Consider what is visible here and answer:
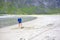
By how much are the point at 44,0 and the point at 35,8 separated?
0.14 metres

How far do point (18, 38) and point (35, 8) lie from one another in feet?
1.31

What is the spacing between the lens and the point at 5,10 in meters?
1.74

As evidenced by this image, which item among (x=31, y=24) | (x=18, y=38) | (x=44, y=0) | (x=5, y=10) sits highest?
(x=44, y=0)

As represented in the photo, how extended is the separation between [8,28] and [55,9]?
1.92 ft

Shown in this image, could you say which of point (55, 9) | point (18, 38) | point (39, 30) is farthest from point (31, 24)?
point (55, 9)

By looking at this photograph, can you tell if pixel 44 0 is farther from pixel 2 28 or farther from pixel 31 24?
pixel 2 28

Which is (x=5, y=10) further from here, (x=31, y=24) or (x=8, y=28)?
(x=31, y=24)

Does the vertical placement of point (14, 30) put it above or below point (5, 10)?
below

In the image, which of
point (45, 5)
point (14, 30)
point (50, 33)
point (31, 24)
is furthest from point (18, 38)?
point (45, 5)

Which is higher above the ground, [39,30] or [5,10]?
[5,10]

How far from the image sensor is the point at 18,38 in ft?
5.46

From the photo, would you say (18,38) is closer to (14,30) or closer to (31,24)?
(14,30)

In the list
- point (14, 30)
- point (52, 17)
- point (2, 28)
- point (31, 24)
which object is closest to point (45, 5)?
point (52, 17)

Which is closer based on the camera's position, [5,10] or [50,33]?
[50,33]
